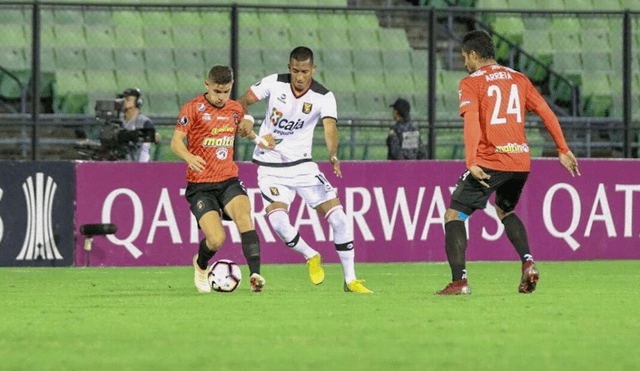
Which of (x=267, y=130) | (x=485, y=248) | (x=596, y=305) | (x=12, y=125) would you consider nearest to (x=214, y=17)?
(x=12, y=125)

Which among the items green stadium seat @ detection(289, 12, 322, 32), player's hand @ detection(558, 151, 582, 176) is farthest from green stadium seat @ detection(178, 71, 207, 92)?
player's hand @ detection(558, 151, 582, 176)

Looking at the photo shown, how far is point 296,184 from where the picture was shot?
11773 mm

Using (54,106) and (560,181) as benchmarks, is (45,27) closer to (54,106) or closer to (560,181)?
(54,106)

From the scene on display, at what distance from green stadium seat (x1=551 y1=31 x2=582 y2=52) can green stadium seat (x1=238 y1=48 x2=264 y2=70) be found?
4.81 metres

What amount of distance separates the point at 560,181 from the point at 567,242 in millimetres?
749

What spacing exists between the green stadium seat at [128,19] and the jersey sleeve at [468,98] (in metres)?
10.6

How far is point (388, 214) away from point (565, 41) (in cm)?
675

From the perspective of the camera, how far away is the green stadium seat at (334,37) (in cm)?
2058

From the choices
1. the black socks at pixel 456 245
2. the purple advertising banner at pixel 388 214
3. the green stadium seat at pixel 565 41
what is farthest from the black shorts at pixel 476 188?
the green stadium seat at pixel 565 41

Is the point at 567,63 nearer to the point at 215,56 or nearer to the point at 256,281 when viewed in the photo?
the point at 215,56

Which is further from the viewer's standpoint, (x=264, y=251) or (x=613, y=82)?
(x=613, y=82)

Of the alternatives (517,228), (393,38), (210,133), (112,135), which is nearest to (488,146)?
(517,228)

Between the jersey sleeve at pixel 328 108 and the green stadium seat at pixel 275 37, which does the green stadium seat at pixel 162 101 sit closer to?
the green stadium seat at pixel 275 37

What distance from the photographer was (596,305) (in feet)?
Answer: 32.4
